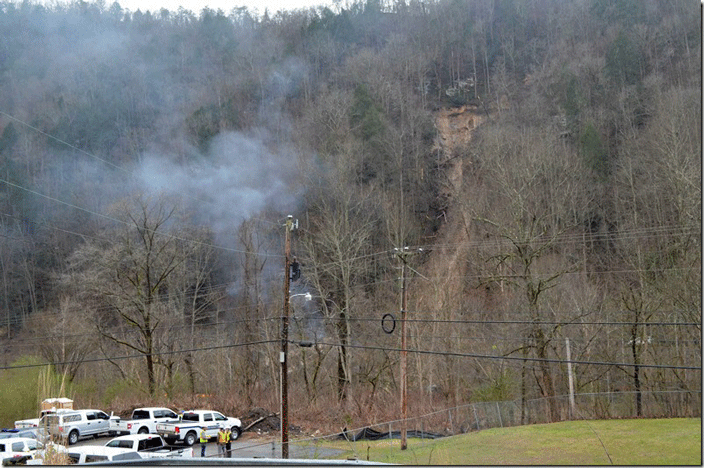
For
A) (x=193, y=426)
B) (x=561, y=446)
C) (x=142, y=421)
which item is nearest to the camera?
(x=561, y=446)

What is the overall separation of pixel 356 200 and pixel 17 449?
1543 inches

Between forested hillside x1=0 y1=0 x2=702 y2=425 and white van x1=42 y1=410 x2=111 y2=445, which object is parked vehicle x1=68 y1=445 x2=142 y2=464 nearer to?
forested hillside x1=0 y1=0 x2=702 y2=425

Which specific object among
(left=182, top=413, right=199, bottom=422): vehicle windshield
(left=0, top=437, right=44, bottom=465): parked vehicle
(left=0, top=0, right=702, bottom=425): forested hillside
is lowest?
(left=0, top=437, right=44, bottom=465): parked vehicle

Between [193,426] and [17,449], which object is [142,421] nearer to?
[193,426]

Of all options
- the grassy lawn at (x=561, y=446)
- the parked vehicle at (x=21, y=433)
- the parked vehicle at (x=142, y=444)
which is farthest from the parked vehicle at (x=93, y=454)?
the parked vehicle at (x=21, y=433)

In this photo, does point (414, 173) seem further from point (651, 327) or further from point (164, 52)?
point (164, 52)

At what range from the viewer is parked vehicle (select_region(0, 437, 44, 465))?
76.3 ft

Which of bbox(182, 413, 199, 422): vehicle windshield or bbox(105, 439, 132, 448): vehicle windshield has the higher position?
Result: bbox(182, 413, 199, 422): vehicle windshield

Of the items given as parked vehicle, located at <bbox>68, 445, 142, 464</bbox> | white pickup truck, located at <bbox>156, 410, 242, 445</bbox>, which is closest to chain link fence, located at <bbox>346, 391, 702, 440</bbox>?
white pickup truck, located at <bbox>156, 410, 242, 445</bbox>

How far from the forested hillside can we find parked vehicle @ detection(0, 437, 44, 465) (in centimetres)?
298

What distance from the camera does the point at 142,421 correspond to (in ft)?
103

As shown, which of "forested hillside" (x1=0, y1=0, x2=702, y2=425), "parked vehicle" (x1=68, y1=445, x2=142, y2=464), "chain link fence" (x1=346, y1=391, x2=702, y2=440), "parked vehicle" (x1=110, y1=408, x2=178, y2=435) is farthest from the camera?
"forested hillside" (x1=0, y1=0, x2=702, y2=425)

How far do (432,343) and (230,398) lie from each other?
466 inches

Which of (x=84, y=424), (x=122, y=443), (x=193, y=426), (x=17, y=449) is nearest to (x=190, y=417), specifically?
(x=193, y=426)
